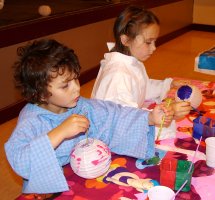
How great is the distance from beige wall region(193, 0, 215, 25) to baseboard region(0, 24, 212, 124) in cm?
9

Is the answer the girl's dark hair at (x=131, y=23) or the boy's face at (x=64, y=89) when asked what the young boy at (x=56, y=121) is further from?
the girl's dark hair at (x=131, y=23)

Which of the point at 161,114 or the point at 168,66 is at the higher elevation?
the point at 161,114

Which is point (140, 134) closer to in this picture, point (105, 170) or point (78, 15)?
point (105, 170)

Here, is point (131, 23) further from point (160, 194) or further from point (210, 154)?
point (160, 194)

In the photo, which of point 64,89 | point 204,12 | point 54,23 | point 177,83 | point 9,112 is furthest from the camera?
point 204,12

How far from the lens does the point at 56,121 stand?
3.68 ft

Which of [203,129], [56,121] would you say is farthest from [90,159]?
[203,129]

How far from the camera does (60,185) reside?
98 cm

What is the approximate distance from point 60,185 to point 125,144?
0.29 m

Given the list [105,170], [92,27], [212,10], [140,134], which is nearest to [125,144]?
[140,134]

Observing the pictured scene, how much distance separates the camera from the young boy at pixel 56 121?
3.20 ft

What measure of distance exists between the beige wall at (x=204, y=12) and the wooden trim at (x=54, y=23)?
2449mm

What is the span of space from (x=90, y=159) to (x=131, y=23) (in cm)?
83

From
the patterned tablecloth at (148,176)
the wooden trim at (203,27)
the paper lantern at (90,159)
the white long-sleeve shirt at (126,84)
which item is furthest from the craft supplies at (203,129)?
the wooden trim at (203,27)
